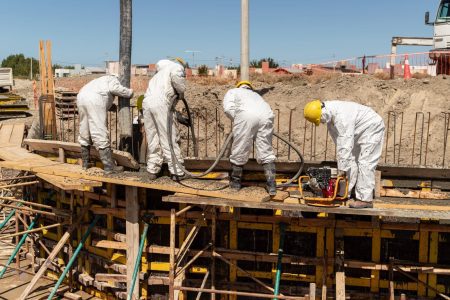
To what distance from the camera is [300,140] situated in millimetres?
13617

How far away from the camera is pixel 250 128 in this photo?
5.85 meters

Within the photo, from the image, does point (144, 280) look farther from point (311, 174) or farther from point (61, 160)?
point (311, 174)

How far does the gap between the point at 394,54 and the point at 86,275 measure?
12471mm

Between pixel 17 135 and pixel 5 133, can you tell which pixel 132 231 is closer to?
pixel 17 135

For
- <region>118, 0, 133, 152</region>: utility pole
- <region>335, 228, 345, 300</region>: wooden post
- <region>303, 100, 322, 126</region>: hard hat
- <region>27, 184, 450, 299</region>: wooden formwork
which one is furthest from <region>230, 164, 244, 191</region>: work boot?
<region>118, 0, 133, 152</region>: utility pole

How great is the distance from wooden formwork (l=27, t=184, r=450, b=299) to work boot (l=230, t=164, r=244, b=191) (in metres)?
0.61

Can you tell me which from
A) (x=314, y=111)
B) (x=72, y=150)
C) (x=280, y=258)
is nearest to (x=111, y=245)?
(x=72, y=150)


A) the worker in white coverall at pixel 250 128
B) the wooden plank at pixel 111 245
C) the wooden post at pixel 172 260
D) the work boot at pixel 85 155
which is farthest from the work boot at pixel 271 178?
the work boot at pixel 85 155

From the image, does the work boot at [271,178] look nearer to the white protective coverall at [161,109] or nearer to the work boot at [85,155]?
the white protective coverall at [161,109]

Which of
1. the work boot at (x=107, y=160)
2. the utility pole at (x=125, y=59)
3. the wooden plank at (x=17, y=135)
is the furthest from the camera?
the wooden plank at (x=17, y=135)

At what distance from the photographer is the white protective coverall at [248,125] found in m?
5.85

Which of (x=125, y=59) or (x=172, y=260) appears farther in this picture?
(x=125, y=59)

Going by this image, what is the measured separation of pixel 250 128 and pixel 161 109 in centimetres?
136

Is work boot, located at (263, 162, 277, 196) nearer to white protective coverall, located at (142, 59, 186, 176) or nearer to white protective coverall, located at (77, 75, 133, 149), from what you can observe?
white protective coverall, located at (142, 59, 186, 176)
